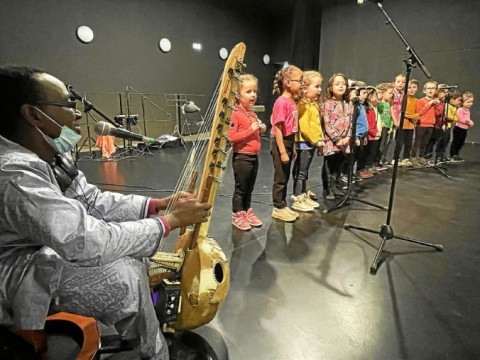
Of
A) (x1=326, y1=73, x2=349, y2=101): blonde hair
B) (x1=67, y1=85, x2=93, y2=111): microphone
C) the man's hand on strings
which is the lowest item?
the man's hand on strings

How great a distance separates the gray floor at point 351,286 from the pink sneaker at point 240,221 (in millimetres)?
54

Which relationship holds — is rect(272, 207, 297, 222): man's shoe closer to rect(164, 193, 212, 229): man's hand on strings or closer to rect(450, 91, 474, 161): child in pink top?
rect(164, 193, 212, 229): man's hand on strings

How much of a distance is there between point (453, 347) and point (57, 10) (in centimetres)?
729

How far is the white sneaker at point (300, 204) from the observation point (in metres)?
3.10

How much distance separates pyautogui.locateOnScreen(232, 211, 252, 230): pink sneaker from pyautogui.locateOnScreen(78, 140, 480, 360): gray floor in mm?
54

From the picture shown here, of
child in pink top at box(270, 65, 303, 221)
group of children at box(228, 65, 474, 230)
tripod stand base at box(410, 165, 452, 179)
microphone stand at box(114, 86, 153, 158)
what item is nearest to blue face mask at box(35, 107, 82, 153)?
group of children at box(228, 65, 474, 230)

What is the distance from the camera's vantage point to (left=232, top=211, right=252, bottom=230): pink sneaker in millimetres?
2615

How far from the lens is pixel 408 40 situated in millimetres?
7961

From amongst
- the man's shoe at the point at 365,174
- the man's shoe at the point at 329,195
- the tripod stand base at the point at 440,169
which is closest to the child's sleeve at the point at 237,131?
the man's shoe at the point at 329,195

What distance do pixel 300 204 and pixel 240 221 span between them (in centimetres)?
77

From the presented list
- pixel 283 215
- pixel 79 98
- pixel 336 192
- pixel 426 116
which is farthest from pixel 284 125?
pixel 426 116

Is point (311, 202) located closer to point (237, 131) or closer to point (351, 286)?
point (237, 131)

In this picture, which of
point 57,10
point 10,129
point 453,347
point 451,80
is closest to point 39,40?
point 57,10

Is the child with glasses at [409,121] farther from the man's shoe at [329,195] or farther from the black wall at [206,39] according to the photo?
the black wall at [206,39]
